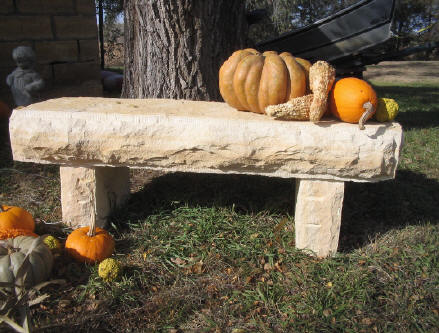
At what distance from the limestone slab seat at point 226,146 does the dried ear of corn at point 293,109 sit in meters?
0.05

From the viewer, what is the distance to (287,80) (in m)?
2.22

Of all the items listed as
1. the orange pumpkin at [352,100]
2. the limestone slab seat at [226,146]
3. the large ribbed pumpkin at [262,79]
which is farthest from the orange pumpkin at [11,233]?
the orange pumpkin at [352,100]

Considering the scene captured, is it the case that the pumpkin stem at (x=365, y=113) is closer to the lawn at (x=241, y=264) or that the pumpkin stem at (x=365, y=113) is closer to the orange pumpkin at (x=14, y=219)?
the lawn at (x=241, y=264)

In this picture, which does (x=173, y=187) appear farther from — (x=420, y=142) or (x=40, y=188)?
(x=420, y=142)

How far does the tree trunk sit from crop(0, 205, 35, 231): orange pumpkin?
166 centimetres

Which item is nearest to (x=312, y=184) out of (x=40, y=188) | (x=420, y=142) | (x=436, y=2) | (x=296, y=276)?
(x=296, y=276)

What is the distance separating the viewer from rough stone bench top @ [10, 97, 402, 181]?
2.12 metres

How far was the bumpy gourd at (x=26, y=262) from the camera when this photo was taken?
1.96m

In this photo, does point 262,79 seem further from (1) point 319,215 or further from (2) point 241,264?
(2) point 241,264

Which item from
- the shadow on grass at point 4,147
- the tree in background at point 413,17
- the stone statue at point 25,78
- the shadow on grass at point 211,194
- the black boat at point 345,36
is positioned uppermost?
the tree in background at point 413,17

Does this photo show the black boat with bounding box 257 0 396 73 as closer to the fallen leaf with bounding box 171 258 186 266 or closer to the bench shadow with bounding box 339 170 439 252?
the bench shadow with bounding box 339 170 439 252

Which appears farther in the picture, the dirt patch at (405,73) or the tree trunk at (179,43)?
the dirt patch at (405,73)

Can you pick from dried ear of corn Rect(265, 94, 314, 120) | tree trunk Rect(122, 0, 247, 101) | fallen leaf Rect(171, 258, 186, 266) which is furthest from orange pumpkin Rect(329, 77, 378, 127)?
tree trunk Rect(122, 0, 247, 101)

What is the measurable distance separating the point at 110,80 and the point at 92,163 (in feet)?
15.6
